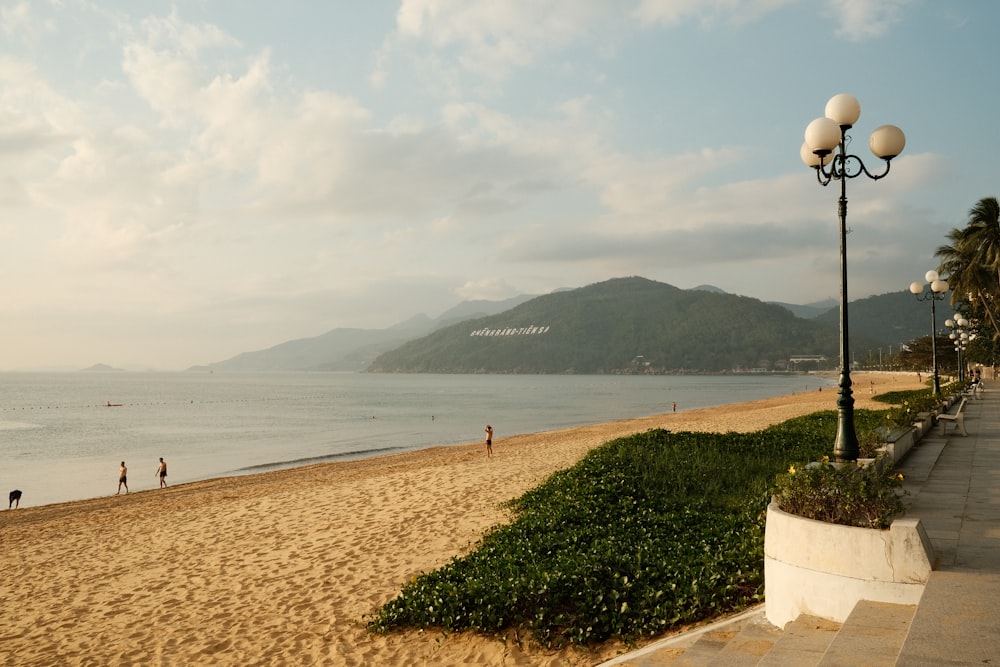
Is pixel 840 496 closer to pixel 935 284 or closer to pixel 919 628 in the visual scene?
pixel 919 628

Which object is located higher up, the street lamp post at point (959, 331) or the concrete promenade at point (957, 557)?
the street lamp post at point (959, 331)

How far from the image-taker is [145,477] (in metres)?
33.3

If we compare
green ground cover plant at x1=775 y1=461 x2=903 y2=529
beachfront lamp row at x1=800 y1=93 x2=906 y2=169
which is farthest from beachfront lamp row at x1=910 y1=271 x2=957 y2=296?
green ground cover plant at x1=775 y1=461 x2=903 y2=529

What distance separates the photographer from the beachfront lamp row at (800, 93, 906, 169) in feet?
31.6

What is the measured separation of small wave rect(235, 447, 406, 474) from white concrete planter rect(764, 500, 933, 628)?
31449mm

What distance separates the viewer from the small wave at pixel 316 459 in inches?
1372

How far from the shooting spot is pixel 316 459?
37.5m

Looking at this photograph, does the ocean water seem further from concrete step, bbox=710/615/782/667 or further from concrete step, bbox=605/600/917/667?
concrete step, bbox=710/615/782/667

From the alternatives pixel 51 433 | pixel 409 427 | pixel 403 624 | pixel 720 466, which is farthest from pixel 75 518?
pixel 51 433

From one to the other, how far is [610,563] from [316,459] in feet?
103

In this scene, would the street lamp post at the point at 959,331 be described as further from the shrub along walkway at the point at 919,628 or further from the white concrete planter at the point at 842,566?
the white concrete planter at the point at 842,566

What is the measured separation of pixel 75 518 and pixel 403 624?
1638 centimetres

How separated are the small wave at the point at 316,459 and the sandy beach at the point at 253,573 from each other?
13.4m

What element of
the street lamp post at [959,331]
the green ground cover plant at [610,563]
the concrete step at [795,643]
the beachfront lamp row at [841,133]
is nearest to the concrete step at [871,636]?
the concrete step at [795,643]
